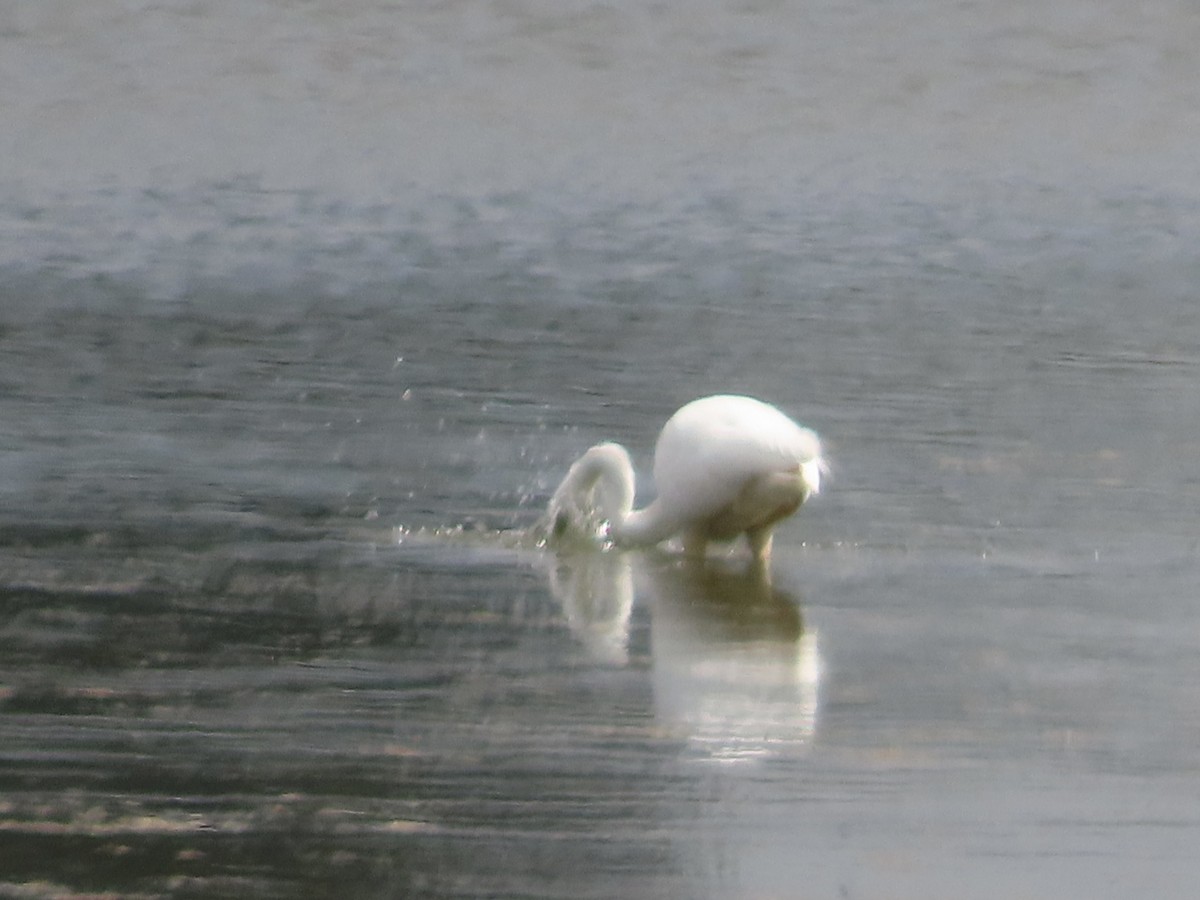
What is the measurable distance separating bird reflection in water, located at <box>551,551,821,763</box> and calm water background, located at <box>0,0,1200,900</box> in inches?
0.9

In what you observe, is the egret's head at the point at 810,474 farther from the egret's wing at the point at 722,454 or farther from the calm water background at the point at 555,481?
the calm water background at the point at 555,481

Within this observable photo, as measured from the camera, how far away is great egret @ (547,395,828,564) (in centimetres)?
943

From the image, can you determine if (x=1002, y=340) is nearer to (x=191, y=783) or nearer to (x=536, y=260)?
(x=536, y=260)

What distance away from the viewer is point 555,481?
1098 centimetres

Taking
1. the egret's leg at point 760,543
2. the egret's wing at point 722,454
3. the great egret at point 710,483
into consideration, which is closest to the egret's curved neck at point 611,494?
the great egret at point 710,483

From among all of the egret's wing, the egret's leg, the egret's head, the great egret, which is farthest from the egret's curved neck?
the egret's head

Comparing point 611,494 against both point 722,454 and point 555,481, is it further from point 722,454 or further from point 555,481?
point 555,481

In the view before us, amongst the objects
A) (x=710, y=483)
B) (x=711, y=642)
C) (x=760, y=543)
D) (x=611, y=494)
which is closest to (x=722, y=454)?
(x=710, y=483)

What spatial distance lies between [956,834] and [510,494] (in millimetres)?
4907

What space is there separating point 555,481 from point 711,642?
2.99m

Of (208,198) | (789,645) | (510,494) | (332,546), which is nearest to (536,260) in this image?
(208,198)

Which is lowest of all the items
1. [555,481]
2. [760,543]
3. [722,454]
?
[555,481]

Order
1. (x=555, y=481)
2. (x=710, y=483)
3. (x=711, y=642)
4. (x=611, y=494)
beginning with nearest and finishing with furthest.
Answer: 1. (x=711, y=642)
2. (x=710, y=483)
3. (x=611, y=494)
4. (x=555, y=481)

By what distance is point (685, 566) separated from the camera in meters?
9.70
